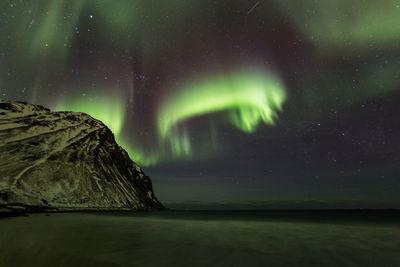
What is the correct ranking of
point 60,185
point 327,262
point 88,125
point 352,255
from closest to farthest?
point 327,262 → point 352,255 → point 60,185 → point 88,125

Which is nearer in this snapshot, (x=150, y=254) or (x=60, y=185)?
(x=150, y=254)

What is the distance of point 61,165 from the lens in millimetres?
76438

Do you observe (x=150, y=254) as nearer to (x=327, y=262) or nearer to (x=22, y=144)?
(x=327, y=262)

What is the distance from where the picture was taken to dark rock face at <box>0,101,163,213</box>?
2460 inches

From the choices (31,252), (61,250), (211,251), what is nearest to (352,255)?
(211,251)

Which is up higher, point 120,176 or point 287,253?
point 120,176

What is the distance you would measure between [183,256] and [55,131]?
96.2 metres

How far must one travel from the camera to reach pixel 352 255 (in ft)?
36.6

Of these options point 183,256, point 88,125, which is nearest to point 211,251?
point 183,256

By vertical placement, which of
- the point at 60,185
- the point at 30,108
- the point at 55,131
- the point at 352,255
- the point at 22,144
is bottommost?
the point at 352,255

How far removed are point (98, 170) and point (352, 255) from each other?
85.5 m

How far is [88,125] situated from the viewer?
343 ft

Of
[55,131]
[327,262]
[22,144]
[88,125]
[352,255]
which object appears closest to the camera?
[327,262]

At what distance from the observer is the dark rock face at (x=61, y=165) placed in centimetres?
6248
